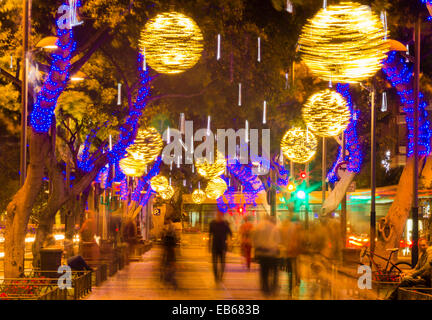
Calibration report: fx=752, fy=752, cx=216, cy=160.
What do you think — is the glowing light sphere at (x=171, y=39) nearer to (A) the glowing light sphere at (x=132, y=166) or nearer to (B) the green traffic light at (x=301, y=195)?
(A) the glowing light sphere at (x=132, y=166)

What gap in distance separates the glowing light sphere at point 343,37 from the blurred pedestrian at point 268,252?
896cm

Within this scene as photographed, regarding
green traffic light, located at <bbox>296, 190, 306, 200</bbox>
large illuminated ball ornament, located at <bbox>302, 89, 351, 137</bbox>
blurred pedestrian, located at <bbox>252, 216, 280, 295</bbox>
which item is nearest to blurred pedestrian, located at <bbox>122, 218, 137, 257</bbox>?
green traffic light, located at <bbox>296, 190, 306, 200</bbox>

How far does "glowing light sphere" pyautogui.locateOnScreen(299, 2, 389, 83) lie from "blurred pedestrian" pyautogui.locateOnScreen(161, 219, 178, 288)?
15.7 metres

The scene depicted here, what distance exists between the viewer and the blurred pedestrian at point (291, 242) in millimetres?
19691

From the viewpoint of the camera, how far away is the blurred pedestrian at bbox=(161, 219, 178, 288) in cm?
2475

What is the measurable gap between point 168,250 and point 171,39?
14.7 m

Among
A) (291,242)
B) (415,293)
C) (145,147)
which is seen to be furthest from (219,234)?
(415,293)

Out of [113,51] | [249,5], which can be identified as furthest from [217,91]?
[249,5]

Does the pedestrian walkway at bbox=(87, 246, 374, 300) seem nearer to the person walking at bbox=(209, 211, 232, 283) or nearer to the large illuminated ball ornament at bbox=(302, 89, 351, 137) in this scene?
the person walking at bbox=(209, 211, 232, 283)

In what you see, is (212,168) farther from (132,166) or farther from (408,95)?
(408,95)

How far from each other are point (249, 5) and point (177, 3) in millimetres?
3153

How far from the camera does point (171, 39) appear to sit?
11266mm

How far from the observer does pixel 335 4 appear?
10289mm
